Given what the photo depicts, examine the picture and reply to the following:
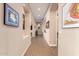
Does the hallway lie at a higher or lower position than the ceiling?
lower

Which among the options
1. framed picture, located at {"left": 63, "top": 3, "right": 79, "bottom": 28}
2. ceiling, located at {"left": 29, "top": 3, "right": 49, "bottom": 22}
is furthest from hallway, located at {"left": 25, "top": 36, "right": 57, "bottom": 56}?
framed picture, located at {"left": 63, "top": 3, "right": 79, "bottom": 28}

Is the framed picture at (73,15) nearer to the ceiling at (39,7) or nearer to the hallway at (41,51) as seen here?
the hallway at (41,51)

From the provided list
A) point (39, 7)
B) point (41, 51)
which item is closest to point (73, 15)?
point (41, 51)

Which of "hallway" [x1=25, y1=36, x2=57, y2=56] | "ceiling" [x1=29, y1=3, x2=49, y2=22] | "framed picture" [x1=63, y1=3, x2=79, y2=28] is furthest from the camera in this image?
"ceiling" [x1=29, y1=3, x2=49, y2=22]

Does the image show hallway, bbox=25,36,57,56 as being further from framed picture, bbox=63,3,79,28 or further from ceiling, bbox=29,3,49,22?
framed picture, bbox=63,3,79,28

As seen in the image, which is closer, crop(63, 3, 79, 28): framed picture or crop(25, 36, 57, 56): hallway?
crop(63, 3, 79, 28): framed picture

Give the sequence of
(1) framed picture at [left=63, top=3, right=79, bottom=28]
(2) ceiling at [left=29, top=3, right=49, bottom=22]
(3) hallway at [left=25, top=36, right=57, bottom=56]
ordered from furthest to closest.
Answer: (2) ceiling at [left=29, top=3, right=49, bottom=22] < (3) hallway at [left=25, top=36, right=57, bottom=56] < (1) framed picture at [left=63, top=3, right=79, bottom=28]

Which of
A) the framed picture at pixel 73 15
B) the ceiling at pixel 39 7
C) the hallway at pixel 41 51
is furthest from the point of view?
the ceiling at pixel 39 7

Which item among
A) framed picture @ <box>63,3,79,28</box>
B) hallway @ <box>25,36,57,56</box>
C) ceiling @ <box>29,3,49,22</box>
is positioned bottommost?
hallway @ <box>25,36,57,56</box>

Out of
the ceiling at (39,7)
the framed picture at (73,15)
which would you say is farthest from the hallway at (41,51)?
the framed picture at (73,15)

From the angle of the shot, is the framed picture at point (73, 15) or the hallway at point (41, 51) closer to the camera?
the framed picture at point (73, 15)

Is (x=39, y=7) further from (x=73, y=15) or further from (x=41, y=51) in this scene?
(x=73, y=15)

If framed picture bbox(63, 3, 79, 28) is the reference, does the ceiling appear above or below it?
above

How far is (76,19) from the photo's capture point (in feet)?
7.46
